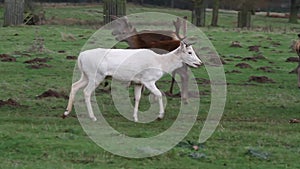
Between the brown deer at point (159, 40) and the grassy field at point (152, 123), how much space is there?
1.93ft

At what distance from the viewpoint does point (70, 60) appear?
20.9m

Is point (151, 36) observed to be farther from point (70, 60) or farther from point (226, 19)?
point (226, 19)

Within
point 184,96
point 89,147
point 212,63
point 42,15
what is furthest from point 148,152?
point 42,15

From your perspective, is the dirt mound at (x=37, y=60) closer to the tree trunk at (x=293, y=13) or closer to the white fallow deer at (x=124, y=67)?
the white fallow deer at (x=124, y=67)

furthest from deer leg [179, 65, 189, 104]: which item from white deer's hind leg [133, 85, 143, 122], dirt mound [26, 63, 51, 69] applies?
dirt mound [26, 63, 51, 69]

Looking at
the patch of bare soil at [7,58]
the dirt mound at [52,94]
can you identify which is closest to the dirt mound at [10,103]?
the dirt mound at [52,94]

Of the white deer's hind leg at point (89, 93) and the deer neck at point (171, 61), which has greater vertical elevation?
the deer neck at point (171, 61)

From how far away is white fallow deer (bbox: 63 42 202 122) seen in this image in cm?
1245

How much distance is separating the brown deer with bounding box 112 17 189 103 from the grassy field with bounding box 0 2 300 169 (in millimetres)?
588

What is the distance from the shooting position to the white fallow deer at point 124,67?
12.4 metres

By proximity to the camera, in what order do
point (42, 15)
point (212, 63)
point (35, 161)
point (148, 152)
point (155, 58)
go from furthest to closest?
1. point (42, 15)
2. point (212, 63)
3. point (155, 58)
4. point (148, 152)
5. point (35, 161)

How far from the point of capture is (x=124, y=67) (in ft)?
41.2

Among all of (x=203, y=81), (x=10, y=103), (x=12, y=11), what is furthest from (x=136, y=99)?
(x=12, y=11)

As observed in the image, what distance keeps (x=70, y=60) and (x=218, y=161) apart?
11.8 meters
